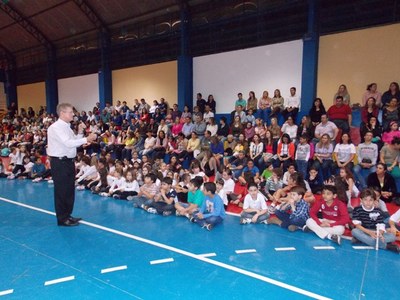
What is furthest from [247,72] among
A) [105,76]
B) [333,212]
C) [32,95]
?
[32,95]

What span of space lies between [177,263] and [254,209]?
2.18m

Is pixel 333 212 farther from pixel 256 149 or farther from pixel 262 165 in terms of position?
pixel 256 149

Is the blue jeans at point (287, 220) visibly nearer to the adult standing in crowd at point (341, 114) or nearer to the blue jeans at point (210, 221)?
the blue jeans at point (210, 221)

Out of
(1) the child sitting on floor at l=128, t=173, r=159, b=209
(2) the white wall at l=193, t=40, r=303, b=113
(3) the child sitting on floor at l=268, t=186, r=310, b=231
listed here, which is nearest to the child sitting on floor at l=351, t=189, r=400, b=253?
(3) the child sitting on floor at l=268, t=186, r=310, b=231

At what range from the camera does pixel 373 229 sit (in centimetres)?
477

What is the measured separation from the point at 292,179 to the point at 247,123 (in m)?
3.76

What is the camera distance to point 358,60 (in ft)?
31.1

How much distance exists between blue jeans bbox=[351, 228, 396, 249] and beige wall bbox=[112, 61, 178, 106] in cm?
1073

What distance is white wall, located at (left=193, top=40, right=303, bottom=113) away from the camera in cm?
1080

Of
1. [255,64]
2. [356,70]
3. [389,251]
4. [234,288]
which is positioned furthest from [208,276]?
[255,64]

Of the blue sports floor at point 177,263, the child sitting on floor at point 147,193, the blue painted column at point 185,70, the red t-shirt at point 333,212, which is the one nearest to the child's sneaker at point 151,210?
the child sitting on floor at point 147,193

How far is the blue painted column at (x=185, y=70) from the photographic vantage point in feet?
43.0

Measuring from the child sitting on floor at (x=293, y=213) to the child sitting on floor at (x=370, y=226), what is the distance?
777mm

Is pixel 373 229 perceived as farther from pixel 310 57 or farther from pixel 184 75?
pixel 184 75
